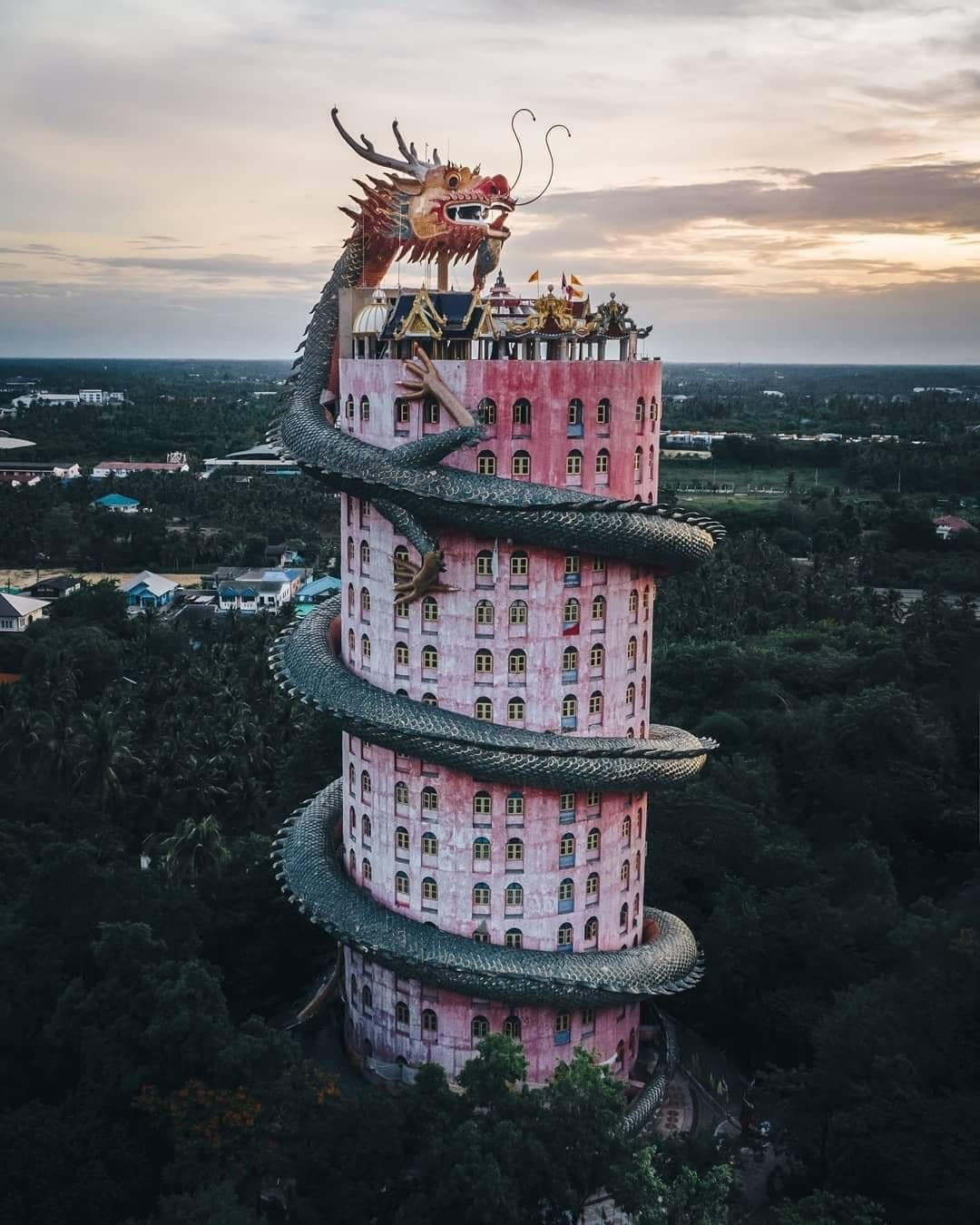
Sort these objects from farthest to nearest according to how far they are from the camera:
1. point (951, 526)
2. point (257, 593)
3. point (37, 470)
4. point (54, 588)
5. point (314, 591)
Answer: point (37, 470), point (951, 526), point (54, 588), point (257, 593), point (314, 591)

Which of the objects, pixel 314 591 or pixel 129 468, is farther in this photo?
pixel 129 468

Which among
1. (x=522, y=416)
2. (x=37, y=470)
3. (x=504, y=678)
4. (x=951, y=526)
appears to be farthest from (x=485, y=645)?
(x=37, y=470)

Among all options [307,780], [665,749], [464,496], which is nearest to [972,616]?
[307,780]

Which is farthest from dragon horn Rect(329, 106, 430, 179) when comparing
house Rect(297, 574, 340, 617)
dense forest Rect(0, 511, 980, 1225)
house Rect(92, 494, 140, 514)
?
house Rect(92, 494, 140, 514)

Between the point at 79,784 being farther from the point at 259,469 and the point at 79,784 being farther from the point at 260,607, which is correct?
the point at 259,469

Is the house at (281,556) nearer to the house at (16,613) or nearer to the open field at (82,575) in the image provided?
the open field at (82,575)

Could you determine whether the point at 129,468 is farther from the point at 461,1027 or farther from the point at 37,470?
the point at 461,1027
